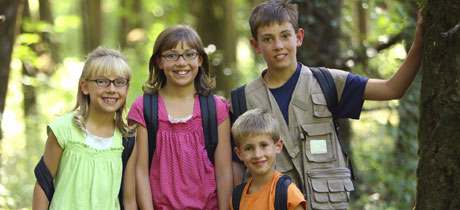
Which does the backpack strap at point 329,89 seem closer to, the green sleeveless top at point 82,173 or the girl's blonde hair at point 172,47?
the girl's blonde hair at point 172,47

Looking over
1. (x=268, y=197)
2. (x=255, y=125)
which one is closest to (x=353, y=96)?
(x=255, y=125)

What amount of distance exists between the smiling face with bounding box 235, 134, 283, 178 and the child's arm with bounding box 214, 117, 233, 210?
0.26m

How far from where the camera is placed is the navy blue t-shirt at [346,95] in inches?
151

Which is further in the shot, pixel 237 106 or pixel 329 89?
pixel 237 106

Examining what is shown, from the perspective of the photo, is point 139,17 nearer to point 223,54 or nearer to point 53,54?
point 53,54

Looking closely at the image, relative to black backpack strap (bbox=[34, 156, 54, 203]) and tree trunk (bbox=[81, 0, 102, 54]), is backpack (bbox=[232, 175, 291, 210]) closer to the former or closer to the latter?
black backpack strap (bbox=[34, 156, 54, 203])

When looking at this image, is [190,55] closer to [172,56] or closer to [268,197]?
[172,56]

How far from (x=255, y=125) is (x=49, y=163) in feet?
5.00

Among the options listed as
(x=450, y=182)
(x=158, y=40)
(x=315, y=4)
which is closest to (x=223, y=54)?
(x=315, y=4)

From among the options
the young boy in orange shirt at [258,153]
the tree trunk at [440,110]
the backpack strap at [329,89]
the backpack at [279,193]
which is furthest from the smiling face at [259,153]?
the tree trunk at [440,110]

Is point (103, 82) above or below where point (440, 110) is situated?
above

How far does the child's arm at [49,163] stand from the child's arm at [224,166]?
3.86 feet

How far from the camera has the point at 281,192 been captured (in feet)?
11.7

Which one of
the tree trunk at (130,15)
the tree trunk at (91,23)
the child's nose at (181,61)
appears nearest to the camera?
the child's nose at (181,61)
